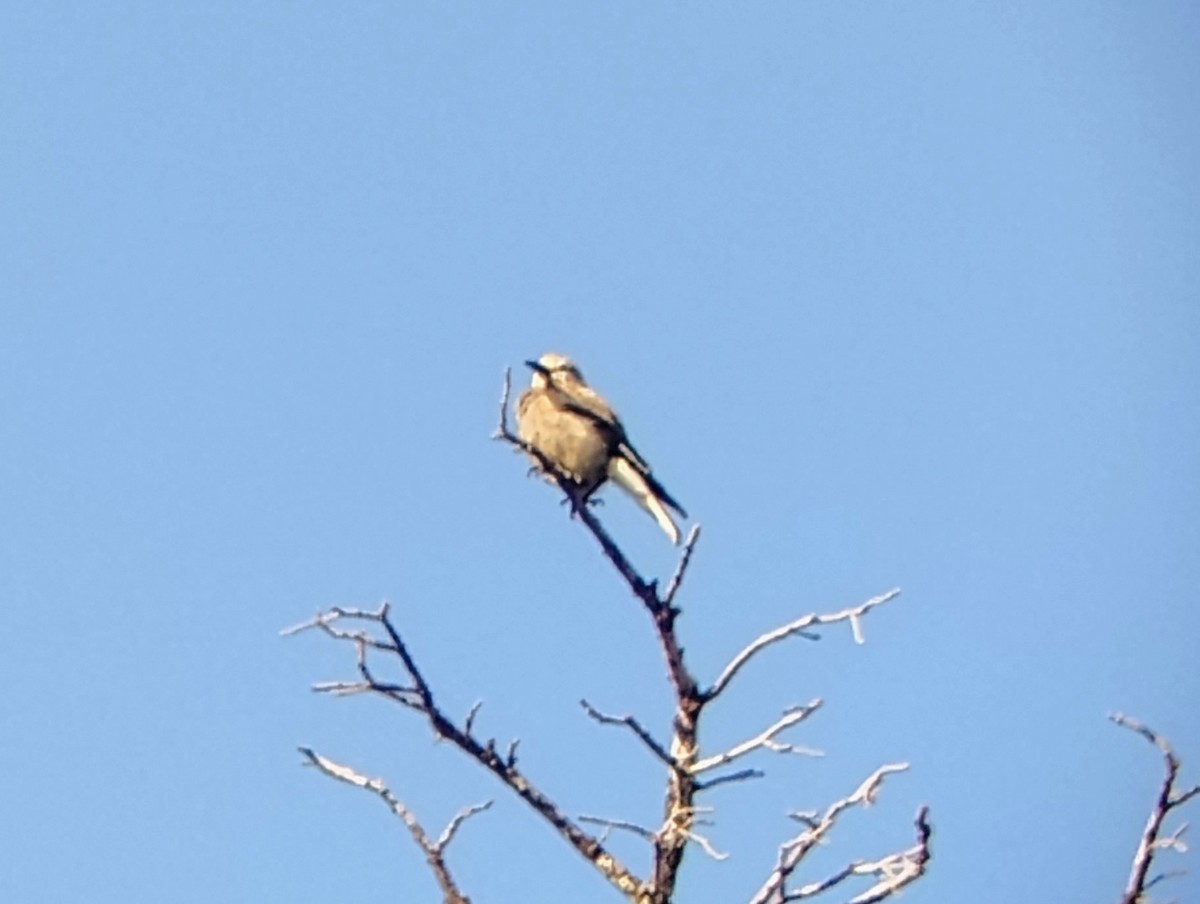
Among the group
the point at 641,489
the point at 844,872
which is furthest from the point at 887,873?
the point at 641,489

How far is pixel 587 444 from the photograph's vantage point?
9.84 m

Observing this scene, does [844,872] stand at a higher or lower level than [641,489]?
lower

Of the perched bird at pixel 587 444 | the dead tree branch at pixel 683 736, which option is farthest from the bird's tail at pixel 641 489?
the dead tree branch at pixel 683 736

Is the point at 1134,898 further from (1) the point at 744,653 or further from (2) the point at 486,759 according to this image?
(2) the point at 486,759

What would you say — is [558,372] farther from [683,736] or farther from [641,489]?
[683,736]

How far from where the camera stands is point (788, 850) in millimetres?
6105

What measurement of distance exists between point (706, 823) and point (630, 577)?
3.09 feet

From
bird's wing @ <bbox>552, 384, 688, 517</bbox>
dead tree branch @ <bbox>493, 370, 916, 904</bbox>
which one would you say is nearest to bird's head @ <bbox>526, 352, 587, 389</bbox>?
bird's wing @ <bbox>552, 384, 688, 517</bbox>

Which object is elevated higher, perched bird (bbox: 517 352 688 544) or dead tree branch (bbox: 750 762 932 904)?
perched bird (bbox: 517 352 688 544)

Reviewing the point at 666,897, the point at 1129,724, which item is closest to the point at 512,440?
the point at 666,897

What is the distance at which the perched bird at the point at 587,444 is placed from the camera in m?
9.74

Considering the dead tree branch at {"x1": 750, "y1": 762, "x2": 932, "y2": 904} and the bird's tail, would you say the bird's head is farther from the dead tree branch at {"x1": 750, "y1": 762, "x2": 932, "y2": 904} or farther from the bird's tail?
the dead tree branch at {"x1": 750, "y1": 762, "x2": 932, "y2": 904}

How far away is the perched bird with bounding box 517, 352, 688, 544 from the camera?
974cm

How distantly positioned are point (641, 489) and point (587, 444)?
35 cm
